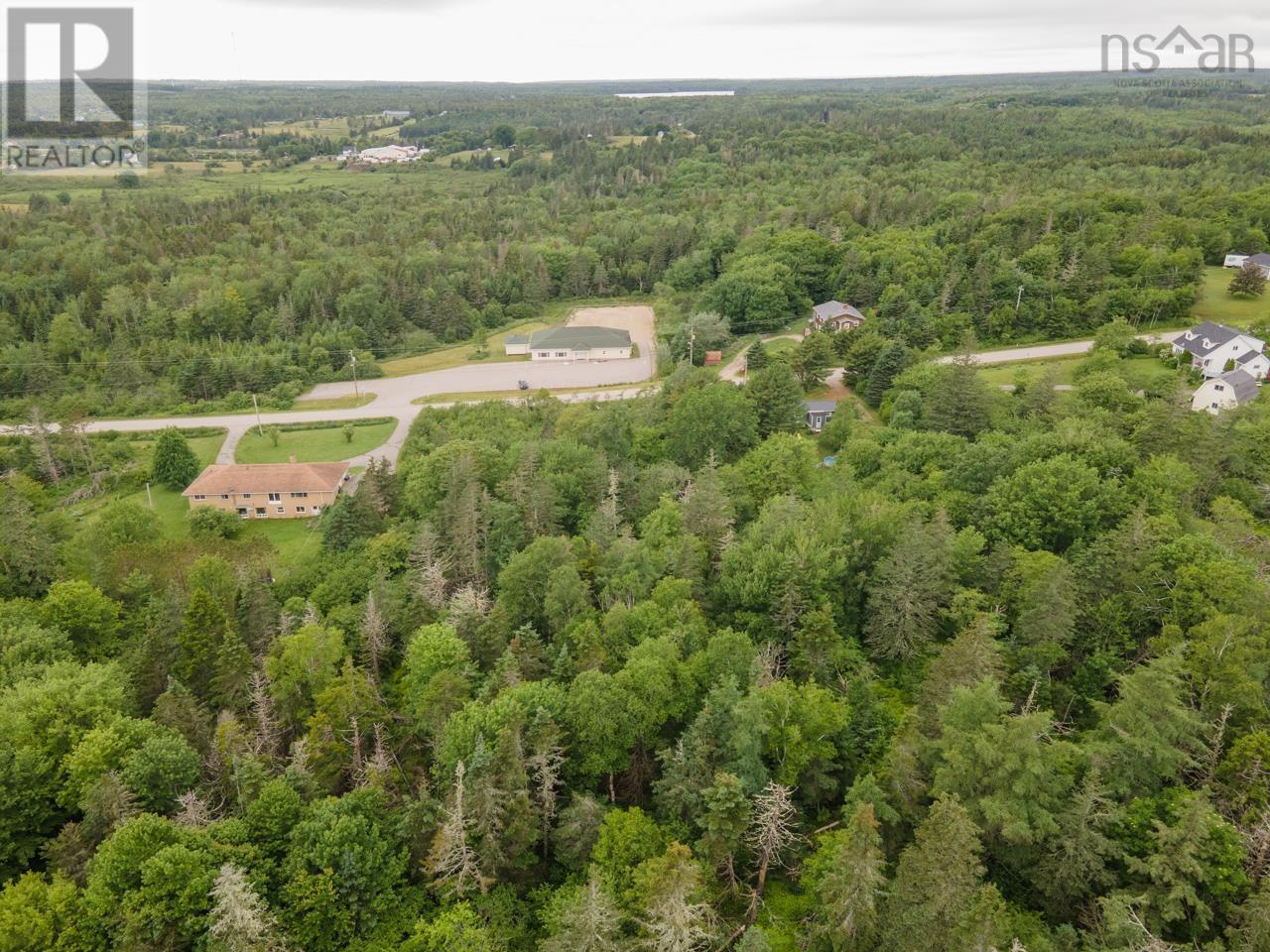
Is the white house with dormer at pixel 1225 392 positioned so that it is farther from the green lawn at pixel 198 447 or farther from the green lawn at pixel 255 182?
the green lawn at pixel 255 182

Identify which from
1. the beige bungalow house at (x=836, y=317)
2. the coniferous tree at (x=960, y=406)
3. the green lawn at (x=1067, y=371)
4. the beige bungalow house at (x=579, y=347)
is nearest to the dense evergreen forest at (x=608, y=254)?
the beige bungalow house at (x=836, y=317)

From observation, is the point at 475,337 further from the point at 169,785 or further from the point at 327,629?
the point at 169,785

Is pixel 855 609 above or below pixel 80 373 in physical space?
below

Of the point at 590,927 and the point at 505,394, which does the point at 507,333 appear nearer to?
the point at 505,394

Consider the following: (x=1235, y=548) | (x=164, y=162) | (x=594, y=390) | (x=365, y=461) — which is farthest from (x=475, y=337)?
(x=164, y=162)

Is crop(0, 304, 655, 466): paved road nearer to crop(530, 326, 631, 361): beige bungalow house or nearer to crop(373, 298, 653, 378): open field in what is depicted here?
crop(530, 326, 631, 361): beige bungalow house
